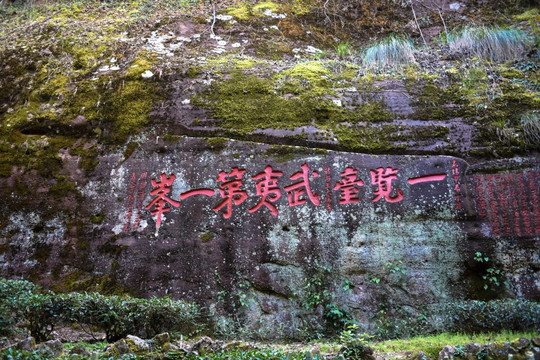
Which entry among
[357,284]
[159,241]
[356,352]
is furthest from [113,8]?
[356,352]

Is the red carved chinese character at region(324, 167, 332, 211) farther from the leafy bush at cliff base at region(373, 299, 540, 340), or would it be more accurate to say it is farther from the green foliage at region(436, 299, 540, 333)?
the green foliage at region(436, 299, 540, 333)

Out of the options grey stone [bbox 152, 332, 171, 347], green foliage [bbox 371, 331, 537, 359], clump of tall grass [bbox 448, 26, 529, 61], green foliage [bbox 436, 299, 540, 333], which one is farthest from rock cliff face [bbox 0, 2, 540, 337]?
grey stone [bbox 152, 332, 171, 347]

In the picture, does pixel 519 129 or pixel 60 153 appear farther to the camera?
pixel 60 153

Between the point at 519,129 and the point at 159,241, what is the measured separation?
198 inches

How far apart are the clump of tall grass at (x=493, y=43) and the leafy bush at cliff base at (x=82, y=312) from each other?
19.8 ft

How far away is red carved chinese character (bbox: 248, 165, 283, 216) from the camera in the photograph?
5707 millimetres

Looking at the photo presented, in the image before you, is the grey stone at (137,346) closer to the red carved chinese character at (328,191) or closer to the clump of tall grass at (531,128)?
the red carved chinese character at (328,191)

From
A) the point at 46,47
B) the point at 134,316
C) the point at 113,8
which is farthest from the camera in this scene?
the point at 113,8

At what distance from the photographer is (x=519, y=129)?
566cm

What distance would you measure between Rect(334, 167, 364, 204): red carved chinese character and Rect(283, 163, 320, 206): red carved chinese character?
33 cm

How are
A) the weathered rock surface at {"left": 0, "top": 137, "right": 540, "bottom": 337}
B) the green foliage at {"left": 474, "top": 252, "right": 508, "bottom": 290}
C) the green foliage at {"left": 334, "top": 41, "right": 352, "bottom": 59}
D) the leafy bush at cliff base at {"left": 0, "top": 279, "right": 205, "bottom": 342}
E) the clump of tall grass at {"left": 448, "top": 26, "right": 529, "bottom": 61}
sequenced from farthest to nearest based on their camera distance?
the green foliage at {"left": 334, "top": 41, "right": 352, "bottom": 59}
the clump of tall grass at {"left": 448, "top": 26, "right": 529, "bottom": 61}
the weathered rock surface at {"left": 0, "top": 137, "right": 540, "bottom": 337}
the green foliage at {"left": 474, "top": 252, "right": 508, "bottom": 290}
the leafy bush at cliff base at {"left": 0, "top": 279, "right": 205, "bottom": 342}

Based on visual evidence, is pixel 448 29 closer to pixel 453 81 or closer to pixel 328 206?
Result: pixel 453 81

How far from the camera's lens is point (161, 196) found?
5.88 m

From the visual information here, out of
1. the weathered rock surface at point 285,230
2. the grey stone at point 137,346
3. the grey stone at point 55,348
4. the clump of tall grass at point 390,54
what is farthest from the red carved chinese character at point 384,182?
the grey stone at point 55,348
